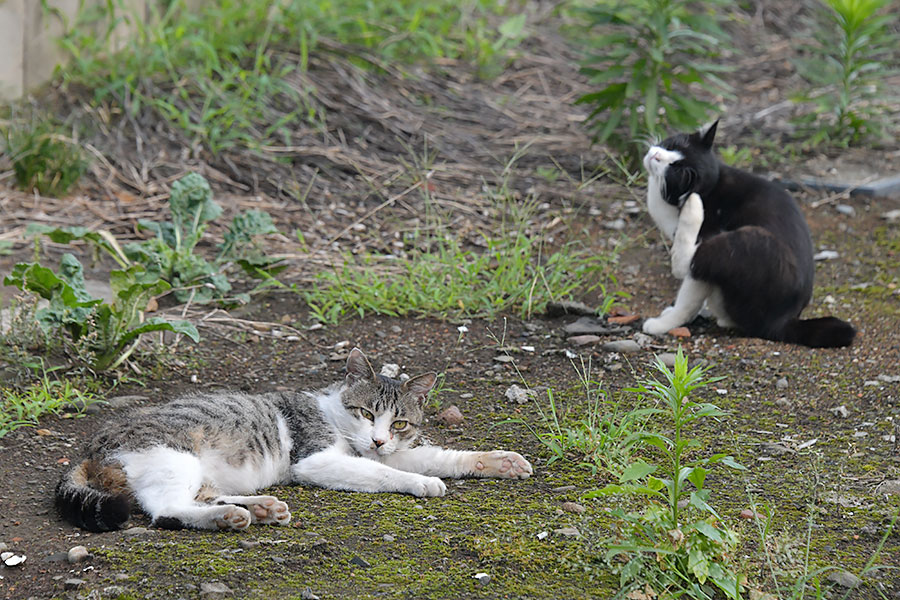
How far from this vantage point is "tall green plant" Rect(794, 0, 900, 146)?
22.1 ft

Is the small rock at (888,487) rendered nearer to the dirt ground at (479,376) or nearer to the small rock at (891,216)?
the dirt ground at (479,376)

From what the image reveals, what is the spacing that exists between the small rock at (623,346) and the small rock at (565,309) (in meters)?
0.42

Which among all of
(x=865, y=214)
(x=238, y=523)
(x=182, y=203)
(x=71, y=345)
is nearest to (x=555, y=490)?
(x=238, y=523)

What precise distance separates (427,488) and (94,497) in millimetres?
1082

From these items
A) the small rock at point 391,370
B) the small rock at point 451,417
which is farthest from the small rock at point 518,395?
the small rock at point 391,370

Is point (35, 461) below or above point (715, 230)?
below

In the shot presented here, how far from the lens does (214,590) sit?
2709 mm

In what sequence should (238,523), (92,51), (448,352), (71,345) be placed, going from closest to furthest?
(238,523) < (71,345) < (448,352) < (92,51)

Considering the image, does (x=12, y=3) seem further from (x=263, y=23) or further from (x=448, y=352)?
(x=448, y=352)

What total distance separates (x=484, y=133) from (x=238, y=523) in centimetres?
498

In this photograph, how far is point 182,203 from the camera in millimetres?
5531

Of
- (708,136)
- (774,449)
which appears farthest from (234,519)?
(708,136)

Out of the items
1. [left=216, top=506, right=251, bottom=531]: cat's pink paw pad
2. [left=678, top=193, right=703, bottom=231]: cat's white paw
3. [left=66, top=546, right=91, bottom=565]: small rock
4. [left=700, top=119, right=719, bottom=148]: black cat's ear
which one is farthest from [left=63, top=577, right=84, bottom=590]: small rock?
[left=700, top=119, right=719, bottom=148]: black cat's ear

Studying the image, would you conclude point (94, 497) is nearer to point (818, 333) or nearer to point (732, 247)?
point (732, 247)
